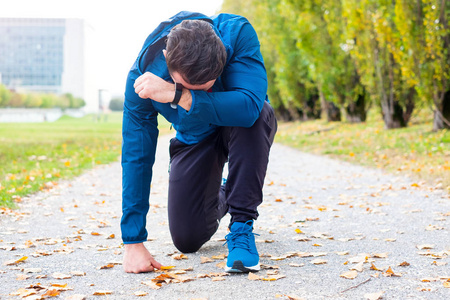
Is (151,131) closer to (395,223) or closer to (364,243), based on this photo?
(364,243)

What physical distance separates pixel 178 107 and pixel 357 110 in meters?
17.0

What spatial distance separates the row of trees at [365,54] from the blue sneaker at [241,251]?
9514mm

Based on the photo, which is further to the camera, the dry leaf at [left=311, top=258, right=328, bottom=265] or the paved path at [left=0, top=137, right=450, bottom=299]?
the dry leaf at [left=311, top=258, right=328, bottom=265]

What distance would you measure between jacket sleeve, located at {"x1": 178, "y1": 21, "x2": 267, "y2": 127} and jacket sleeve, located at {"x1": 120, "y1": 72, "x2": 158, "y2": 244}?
39 cm

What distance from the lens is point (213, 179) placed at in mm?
3275

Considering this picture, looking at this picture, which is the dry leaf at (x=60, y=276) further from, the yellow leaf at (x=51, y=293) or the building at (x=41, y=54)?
the building at (x=41, y=54)

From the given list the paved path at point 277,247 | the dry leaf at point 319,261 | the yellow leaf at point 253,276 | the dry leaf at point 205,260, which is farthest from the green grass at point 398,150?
the yellow leaf at point 253,276

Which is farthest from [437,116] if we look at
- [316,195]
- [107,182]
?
[107,182]

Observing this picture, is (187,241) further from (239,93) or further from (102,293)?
(239,93)

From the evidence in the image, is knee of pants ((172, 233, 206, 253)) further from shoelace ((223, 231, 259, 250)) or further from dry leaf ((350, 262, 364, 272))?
dry leaf ((350, 262, 364, 272))

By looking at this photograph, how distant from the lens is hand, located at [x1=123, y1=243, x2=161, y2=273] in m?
2.87

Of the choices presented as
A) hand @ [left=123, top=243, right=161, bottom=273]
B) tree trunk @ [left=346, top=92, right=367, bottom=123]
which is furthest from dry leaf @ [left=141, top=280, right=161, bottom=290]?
tree trunk @ [left=346, top=92, right=367, bottom=123]

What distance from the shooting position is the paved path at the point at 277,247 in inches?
100

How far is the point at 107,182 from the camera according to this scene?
7.71m
